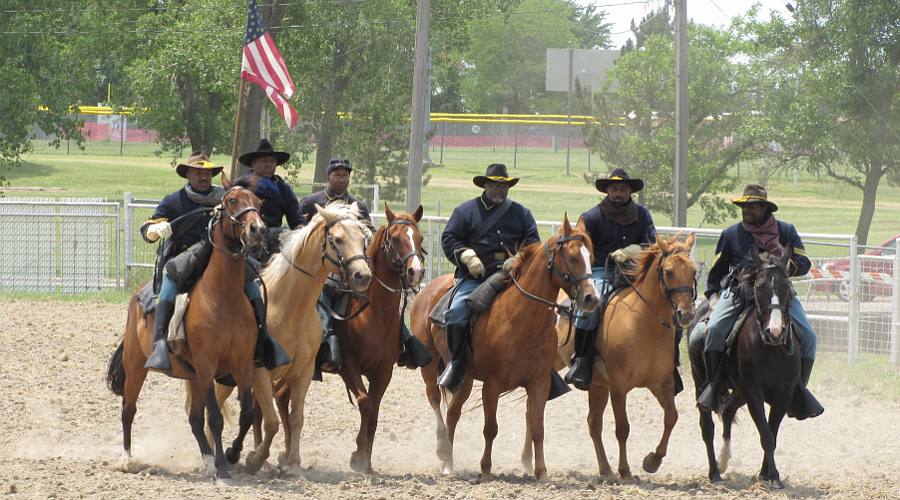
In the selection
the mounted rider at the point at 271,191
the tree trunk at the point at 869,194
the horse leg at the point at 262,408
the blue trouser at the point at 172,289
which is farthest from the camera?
the tree trunk at the point at 869,194

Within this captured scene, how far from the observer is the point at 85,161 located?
54.6 m

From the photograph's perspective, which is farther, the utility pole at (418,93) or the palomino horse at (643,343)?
the utility pole at (418,93)

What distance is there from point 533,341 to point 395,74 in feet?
81.7

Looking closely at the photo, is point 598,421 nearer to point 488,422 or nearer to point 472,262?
point 488,422

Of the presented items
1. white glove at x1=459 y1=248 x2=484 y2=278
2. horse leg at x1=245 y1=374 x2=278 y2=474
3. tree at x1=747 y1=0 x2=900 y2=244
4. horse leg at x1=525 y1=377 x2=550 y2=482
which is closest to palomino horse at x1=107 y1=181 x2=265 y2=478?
horse leg at x1=245 y1=374 x2=278 y2=474

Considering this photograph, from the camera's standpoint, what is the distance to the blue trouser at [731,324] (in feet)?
32.3

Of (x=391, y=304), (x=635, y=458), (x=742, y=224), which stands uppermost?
(x=742, y=224)

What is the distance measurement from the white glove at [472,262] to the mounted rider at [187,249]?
1578 millimetres

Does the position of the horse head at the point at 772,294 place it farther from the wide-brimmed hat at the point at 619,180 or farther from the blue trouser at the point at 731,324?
the wide-brimmed hat at the point at 619,180

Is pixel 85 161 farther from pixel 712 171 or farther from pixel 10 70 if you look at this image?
pixel 712 171

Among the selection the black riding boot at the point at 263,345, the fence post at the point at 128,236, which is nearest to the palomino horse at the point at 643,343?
the black riding boot at the point at 263,345

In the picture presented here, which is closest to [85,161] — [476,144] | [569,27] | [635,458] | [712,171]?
[476,144]

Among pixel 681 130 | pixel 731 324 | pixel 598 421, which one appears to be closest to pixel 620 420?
pixel 598 421

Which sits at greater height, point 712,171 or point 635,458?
point 712,171
